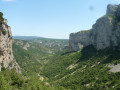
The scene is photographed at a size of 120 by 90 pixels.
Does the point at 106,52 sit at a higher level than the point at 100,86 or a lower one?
higher

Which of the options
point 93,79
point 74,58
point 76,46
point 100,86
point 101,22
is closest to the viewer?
point 100,86

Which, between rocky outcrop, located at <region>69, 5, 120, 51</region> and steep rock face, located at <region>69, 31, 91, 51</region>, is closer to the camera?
rocky outcrop, located at <region>69, 5, 120, 51</region>

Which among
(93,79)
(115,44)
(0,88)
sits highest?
(115,44)

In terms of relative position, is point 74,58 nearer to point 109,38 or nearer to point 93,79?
point 109,38

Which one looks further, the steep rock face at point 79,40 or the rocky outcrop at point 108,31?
the steep rock face at point 79,40

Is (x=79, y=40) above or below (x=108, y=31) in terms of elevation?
below

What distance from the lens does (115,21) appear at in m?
126

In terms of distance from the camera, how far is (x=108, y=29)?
127 m

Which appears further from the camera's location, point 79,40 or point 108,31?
point 79,40

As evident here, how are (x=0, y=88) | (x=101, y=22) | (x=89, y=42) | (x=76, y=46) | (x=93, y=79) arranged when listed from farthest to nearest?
(x=76, y=46) < (x=89, y=42) < (x=101, y=22) < (x=93, y=79) < (x=0, y=88)

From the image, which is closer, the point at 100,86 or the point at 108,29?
the point at 100,86

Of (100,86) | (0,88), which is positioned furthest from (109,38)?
(0,88)

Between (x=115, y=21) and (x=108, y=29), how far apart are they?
373 inches

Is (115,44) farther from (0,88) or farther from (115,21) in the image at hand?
(0,88)
